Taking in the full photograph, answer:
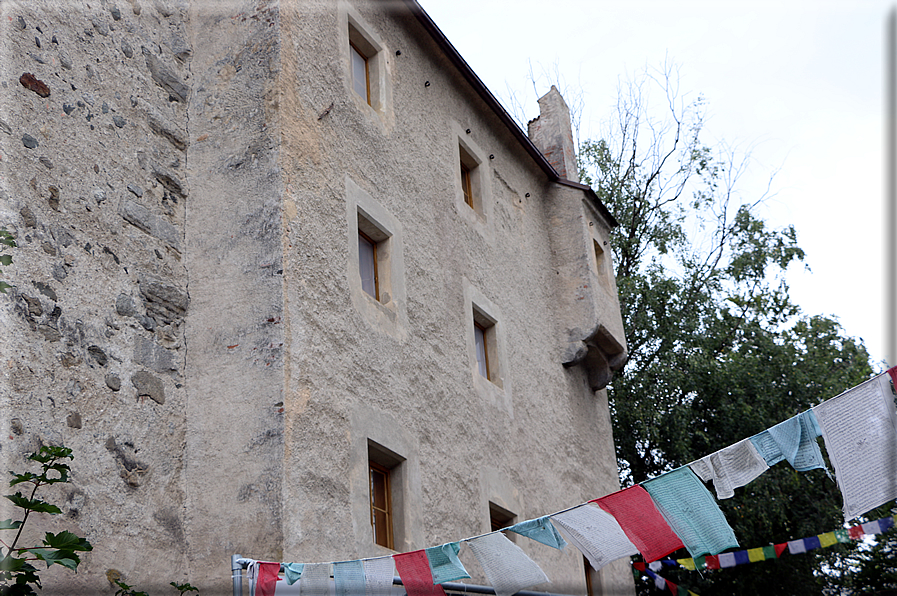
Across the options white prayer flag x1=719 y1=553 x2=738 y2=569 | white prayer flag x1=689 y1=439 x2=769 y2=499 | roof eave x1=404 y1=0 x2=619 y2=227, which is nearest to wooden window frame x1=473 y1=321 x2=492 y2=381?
roof eave x1=404 y1=0 x2=619 y2=227

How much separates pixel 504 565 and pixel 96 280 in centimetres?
333

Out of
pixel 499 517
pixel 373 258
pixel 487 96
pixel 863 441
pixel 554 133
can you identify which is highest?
pixel 554 133

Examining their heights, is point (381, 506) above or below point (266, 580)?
above

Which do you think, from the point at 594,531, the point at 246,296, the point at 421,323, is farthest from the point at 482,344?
the point at 594,531

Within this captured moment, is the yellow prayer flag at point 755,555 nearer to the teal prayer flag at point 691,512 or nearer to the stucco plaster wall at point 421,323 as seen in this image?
the stucco plaster wall at point 421,323

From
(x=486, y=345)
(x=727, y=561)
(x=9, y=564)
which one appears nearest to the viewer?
(x=9, y=564)

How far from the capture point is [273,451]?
20.2 ft

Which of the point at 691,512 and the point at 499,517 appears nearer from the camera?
the point at 691,512

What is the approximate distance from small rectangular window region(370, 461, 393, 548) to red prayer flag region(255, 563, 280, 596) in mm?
1539

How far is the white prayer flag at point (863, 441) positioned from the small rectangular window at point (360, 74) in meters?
5.10

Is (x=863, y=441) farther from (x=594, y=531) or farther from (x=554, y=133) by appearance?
(x=554, y=133)

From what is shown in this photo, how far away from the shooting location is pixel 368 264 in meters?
8.15

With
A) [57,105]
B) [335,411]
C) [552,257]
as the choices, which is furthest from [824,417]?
[552,257]

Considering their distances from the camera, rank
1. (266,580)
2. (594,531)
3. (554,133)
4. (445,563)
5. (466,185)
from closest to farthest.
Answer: (266,580) → (445,563) → (594,531) → (466,185) → (554,133)
